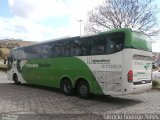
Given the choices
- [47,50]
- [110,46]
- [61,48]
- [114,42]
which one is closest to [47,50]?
[47,50]

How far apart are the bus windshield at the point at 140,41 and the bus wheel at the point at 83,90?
11.0 ft

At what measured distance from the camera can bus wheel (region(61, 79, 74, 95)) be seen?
48.5ft

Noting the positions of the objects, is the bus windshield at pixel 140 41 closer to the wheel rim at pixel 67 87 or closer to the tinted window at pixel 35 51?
the wheel rim at pixel 67 87

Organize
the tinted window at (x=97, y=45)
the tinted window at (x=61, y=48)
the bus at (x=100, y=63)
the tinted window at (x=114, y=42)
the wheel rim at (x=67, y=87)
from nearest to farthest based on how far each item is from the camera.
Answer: the bus at (x=100, y=63), the tinted window at (x=114, y=42), the tinted window at (x=97, y=45), the wheel rim at (x=67, y=87), the tinted window at (x=61, y=48)

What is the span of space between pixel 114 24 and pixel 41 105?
2177cm

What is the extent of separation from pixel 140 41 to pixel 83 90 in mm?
3876

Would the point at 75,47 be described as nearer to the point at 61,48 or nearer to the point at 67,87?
the point at 61,48

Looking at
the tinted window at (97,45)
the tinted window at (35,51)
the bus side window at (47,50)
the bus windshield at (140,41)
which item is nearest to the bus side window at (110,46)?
the tinted window at (97,45)

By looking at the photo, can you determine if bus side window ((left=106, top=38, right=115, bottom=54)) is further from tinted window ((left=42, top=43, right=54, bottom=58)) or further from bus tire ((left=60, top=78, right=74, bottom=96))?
tinted window ((left=42, top=43, right=54, bottom=58))

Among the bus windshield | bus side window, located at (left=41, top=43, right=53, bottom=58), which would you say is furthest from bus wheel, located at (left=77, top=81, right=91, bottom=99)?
bus side window, located at (left=41, top=43, right=53, bottom=58)

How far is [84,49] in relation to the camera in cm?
1372

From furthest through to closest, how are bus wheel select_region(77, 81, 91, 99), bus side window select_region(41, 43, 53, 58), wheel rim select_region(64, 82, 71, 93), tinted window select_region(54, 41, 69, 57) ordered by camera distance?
bus side window select_region(41, 43, 53, 58) → tinted window select_region(54, 41, 69, 57) → wheel rim select_region(64, 82, 71, 93) → bus wheel select_region(77, 81, 91, 99)

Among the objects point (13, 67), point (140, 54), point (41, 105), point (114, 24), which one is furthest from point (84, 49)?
point (114, 24)

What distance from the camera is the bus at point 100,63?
1157cm
